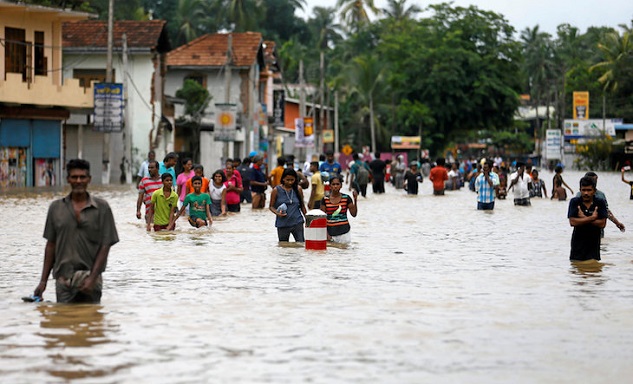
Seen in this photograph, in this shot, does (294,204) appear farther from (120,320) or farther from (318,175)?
(120,320)

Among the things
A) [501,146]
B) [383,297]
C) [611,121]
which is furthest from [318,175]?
[501,146]

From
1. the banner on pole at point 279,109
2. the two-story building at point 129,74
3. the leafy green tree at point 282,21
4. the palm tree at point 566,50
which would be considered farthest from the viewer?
the palm tree at point 566,50

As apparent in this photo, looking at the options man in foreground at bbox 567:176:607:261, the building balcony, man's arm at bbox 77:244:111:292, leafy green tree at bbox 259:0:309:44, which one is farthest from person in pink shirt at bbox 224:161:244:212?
leafy green tree at bbox 259:0:309:44

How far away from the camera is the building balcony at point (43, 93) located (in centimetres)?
4447

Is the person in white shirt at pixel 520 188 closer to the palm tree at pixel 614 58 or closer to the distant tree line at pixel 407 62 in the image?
the distant tree line at pixel 407 62

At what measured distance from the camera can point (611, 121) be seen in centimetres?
10519

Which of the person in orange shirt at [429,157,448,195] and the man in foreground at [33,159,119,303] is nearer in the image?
the man in foreground at [33,159,119,303]

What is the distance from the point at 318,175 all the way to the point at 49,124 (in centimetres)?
2582

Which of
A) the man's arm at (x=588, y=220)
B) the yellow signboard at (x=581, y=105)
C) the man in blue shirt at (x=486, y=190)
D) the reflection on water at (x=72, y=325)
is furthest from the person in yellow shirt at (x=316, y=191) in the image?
the yellow signboard at (x=581, y=105)

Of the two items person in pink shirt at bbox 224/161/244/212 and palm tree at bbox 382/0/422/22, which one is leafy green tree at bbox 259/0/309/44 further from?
person in pink shirt at bbox 224/161/244/212

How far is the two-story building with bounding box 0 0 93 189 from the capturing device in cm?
4544

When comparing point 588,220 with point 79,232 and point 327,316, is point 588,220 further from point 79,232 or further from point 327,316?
point 79,232

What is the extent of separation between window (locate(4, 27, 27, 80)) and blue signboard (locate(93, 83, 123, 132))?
297 centimetres

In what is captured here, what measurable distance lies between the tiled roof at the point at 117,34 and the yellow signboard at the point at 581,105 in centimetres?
5415
